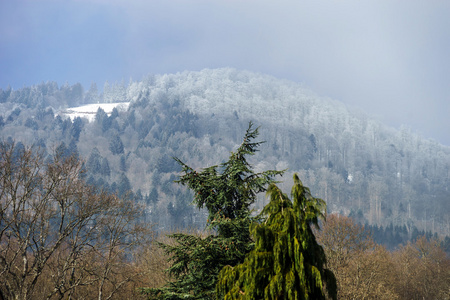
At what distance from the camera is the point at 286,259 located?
8.73 meters

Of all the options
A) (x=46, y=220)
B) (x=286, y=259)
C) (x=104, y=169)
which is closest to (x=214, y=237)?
(x=286, y=259)

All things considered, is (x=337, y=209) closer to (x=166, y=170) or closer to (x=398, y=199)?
(x=398, y=199)

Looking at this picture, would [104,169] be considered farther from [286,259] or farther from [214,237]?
[286,259]

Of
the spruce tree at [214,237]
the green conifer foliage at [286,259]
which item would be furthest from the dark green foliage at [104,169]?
the green conifer foliage at [286,259]

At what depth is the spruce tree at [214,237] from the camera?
40.3ft

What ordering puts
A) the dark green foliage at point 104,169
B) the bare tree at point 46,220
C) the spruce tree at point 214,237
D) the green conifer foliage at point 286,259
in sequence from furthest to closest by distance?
the dark green foliage at point 104,169, the bare tree at point 46,220, the spruce tree at point 214,237, the green conifer foliage at point 286,259

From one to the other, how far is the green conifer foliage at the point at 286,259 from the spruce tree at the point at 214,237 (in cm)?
302

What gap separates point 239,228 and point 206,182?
83.7 inches

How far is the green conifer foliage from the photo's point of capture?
27.6 ft

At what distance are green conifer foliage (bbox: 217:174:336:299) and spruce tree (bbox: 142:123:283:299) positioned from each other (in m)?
3.02

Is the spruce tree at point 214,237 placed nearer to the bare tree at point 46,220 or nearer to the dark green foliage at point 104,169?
the bare tree at point 46,220

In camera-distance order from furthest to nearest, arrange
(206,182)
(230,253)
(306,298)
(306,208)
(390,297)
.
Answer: (390,297), (206,182), (230,253), (306,208), (306,298)

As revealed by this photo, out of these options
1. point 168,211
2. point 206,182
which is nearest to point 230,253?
point 206,182

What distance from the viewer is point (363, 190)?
188 m
